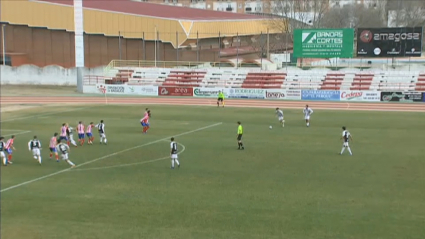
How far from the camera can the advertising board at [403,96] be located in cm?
4897

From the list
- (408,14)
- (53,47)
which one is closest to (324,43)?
(53,47)

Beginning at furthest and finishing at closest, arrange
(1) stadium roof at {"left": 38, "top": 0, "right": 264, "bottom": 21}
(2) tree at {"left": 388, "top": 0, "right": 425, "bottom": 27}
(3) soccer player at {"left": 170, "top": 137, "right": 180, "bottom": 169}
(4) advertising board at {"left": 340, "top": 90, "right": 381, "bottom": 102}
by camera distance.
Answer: (2) tree at {"left": 388, "top": 0, "right": 425, "bottom": 27}
(1) stadium roof at {"left": 38, "top": 0, "right": 264, "bottom": 21}
(4) advertising board at {"left": 340, "top": 90, "right": 381, "bottom": 102}
(3) soccer player at {"left": 170, "top": 137, "right": 180, "bottom": 169}

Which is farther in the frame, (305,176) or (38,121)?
(38,121)

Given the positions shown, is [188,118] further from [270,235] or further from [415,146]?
[270,235]

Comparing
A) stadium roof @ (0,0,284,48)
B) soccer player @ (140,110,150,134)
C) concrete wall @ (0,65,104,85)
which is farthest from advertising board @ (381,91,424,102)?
concrete wall @ (0,65,104,85)

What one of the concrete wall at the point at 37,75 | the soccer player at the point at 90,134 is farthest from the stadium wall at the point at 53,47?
the soccer player at the point at 90,134

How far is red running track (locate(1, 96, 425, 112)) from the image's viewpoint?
4572 centimetres

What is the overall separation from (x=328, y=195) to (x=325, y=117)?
23.1 metres

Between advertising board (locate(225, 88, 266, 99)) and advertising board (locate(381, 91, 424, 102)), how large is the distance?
1311 centimetres

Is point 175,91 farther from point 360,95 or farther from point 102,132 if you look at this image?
point 102,132

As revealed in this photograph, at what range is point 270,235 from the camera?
13.0m

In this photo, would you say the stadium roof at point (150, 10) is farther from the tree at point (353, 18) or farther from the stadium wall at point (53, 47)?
the tree at point (353, 18)

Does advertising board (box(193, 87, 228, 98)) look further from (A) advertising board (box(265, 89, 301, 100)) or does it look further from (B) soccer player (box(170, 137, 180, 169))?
(B) soccer player (box(170, 137, 180, 169))

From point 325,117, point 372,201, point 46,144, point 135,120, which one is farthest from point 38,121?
point 372,201
